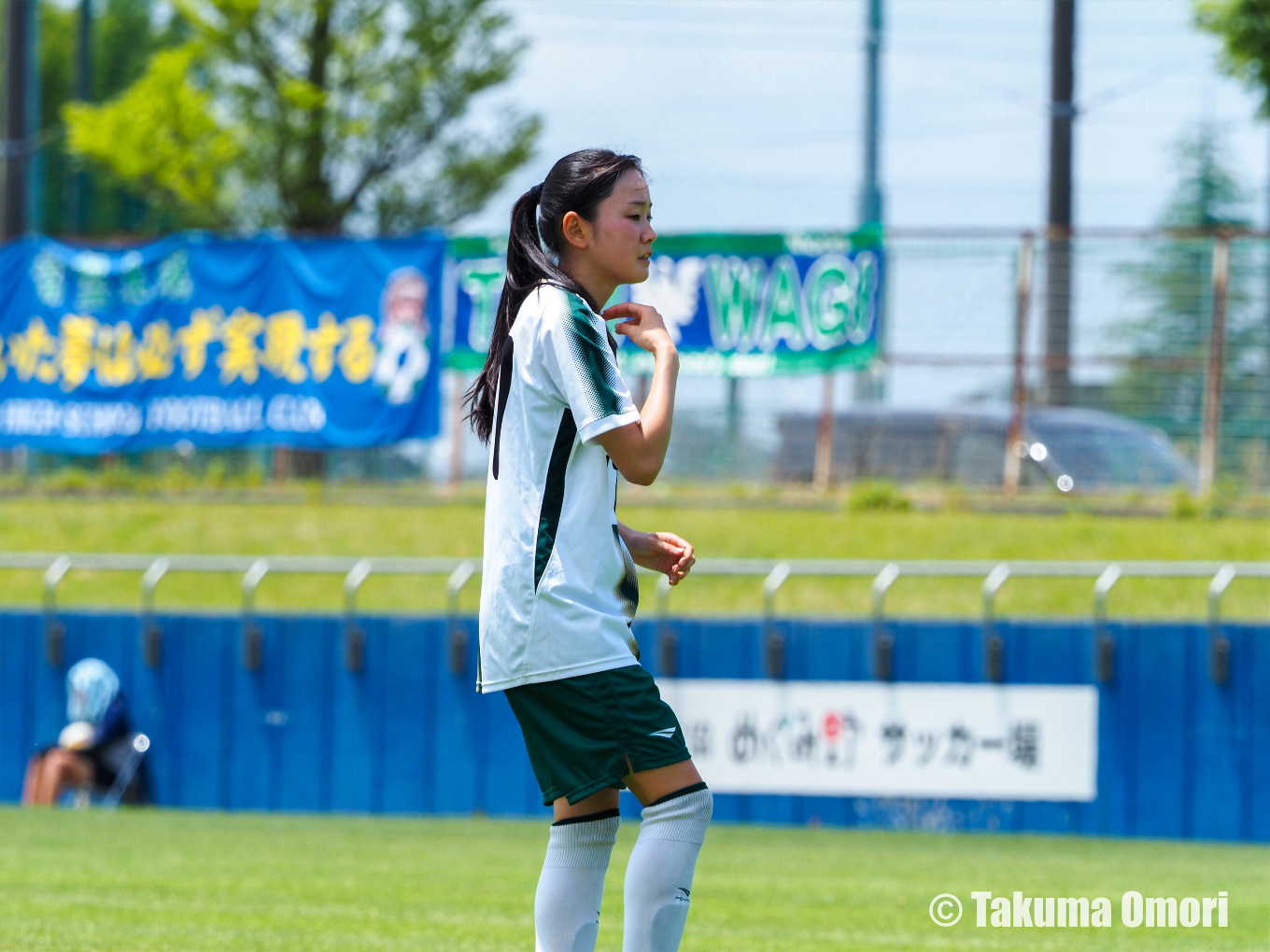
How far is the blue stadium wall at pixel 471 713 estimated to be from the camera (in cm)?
1134

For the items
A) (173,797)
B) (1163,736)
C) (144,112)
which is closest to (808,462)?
(1163,736)

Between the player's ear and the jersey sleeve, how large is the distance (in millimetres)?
191

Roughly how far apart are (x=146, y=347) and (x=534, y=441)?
14436mm

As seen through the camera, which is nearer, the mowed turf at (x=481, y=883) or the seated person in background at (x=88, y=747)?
the mowed turf at (x=481, y=883)

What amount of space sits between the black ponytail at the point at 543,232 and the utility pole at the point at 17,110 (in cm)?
1827

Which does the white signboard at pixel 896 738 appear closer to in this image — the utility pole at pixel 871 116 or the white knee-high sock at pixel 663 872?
the utility pole at pixel 871 116

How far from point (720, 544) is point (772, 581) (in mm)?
3546

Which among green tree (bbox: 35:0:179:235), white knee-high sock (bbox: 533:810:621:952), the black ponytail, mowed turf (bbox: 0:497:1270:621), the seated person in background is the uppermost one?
green tree (bbox: 35:0:179:235)

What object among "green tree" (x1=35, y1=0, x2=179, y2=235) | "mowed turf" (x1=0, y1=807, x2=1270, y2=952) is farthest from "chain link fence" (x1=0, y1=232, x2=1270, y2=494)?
"green tree" (x1=35, y1=0, x2=179, y2=235)

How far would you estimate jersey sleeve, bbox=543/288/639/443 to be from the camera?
3389 millimetres

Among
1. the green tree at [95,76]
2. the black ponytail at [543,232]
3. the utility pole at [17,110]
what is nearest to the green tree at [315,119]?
the utility pole at [17,110]

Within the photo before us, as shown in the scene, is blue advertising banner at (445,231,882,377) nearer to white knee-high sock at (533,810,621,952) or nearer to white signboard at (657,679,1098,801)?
white signboard at (657,679,1098,801)

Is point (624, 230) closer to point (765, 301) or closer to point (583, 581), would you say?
point (583, 581)

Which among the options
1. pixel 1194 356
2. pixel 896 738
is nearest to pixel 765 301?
pixel 1194 356
